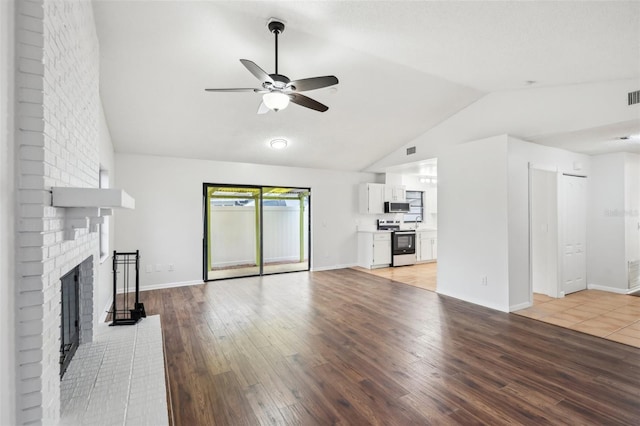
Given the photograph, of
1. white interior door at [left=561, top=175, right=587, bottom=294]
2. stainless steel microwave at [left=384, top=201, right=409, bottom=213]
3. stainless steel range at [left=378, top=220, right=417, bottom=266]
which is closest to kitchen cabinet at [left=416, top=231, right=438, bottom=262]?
stainless steel range at [left=378, top=220, right=417, bottom=266]

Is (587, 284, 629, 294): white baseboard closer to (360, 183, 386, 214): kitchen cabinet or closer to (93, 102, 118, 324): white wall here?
(360, 183, 386, 214): kitchen cabinet

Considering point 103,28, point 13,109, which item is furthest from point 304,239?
point 13,109

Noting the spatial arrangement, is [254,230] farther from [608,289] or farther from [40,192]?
[608,289]

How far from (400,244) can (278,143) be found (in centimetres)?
407

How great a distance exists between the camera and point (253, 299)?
4922 mm

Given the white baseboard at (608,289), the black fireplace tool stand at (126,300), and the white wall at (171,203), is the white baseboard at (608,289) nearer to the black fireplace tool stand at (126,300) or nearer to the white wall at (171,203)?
the white wall at (171,203)

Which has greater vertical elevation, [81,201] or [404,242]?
[81,201]

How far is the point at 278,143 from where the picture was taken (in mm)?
5785

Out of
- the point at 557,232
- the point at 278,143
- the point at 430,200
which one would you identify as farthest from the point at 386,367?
the point at 430,200

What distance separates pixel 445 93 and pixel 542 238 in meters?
2.97

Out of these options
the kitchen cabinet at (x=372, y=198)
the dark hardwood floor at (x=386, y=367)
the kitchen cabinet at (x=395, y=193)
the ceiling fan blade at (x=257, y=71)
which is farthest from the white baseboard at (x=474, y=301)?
the ceiling fan blade at (x=257, y=71)

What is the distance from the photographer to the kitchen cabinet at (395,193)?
26.3ft

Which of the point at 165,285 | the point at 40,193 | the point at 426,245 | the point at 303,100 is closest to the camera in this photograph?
the point at 40,193

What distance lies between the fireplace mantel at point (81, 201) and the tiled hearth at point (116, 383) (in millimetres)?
1150
